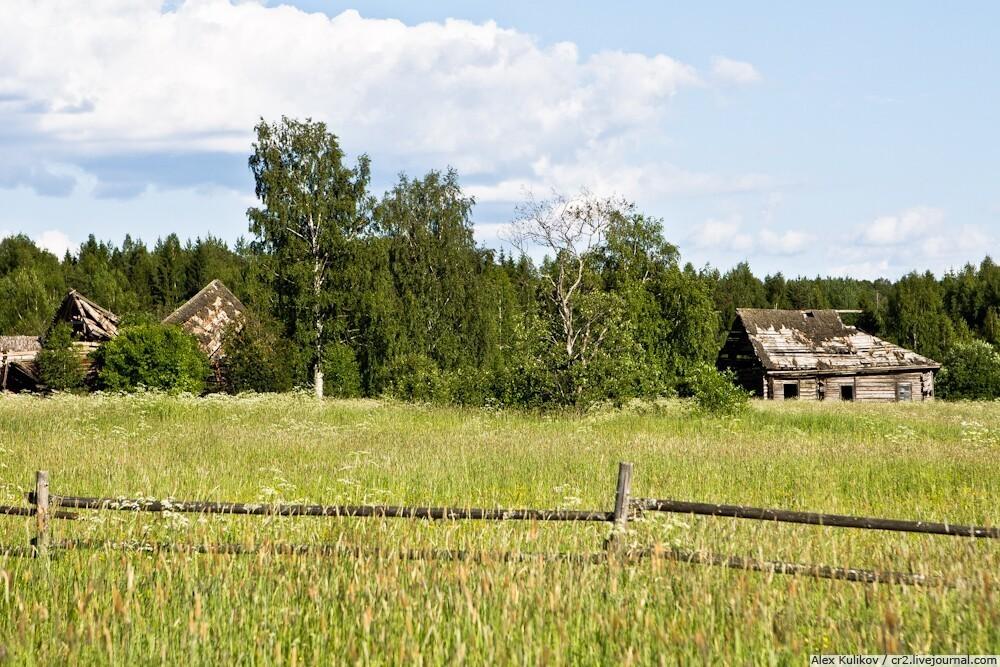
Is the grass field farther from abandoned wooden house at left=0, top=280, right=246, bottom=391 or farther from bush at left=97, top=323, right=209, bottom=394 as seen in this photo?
abandoned wooden house at left=0, top=280, right=246, bottom=391

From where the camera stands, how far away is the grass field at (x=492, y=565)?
4465 millimetres

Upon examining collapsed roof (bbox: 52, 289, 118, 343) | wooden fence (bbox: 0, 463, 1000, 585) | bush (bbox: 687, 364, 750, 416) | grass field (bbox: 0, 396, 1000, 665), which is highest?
collapsed roof (bbox: 52, 289, 118, 343)

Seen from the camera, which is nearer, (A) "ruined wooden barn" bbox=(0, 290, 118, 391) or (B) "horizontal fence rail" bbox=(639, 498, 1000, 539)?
(B) "horizontal fence rail" bbox=(639, 498, 1000, 539)

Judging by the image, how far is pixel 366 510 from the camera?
6945mm

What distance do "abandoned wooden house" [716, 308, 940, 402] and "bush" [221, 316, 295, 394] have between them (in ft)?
72.8

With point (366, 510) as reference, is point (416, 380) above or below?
above

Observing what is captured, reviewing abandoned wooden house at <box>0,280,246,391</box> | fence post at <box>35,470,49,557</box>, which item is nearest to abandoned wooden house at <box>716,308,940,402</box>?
abandoned wooden house at <box>0,280,246,391</box>

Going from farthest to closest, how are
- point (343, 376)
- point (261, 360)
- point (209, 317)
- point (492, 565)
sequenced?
point (209, 317), point (343, 376), point (261, 360), point (492, 565)

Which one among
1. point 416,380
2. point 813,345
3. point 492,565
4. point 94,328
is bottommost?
point 492,565

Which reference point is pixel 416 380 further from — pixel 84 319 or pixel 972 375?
pixel 972 375

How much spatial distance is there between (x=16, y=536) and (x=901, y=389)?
4488 centimetres

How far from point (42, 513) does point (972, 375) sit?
51466 millimetres

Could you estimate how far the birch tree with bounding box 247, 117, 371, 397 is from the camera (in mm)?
34031

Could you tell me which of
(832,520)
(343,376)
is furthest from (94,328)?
(832,520)
